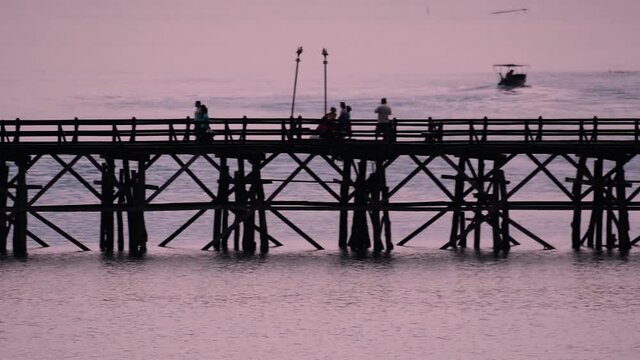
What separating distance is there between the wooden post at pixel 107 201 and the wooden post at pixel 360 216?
273 inches

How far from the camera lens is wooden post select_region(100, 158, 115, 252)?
44.7m

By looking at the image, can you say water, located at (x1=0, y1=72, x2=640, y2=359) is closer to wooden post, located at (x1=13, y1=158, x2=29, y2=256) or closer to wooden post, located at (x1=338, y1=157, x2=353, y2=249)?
wooden post, located at (x1=13, y1=158, x2=29, y2=256)

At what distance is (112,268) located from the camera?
1700 inches

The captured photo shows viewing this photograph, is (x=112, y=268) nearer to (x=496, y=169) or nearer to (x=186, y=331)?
(x=186, y=331)

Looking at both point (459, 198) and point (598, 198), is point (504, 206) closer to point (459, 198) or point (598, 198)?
point (459, 198)

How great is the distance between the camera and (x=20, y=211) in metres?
44.3

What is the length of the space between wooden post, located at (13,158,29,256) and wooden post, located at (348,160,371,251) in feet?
30.7

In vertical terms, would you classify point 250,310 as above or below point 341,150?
below

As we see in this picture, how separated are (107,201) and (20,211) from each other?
2.42m

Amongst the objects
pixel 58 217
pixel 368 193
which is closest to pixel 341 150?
pixel 368 193

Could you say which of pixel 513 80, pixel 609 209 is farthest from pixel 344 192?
pixel 513 80

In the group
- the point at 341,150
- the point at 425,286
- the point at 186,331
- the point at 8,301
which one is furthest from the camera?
the point at 341,150

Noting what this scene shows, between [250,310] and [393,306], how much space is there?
3.56m

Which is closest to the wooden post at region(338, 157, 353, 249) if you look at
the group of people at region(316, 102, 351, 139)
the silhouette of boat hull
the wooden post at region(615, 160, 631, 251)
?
the group of people at region(316, 102, 351, 139)
